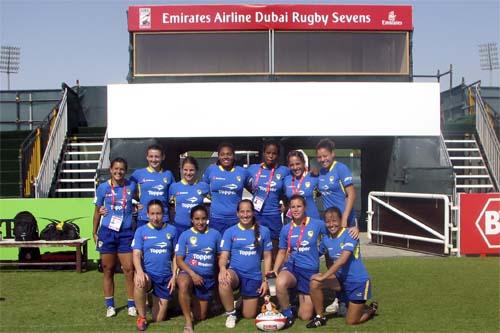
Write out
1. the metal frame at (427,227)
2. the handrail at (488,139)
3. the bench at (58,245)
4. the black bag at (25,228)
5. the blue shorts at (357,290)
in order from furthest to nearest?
the handrail at (488,139)
the metal frame at (427,227)
the black bag at (25,228)
the bench at (58,245)
the blue shorts at (357,290)

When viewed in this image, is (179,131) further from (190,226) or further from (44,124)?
(190,226)

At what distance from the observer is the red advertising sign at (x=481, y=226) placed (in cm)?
1173

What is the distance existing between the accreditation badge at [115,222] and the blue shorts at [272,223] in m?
1.59

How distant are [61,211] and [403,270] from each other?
604 centimetres

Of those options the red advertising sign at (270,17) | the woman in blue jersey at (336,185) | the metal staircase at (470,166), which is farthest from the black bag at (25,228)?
the metal staircase at (470,166)

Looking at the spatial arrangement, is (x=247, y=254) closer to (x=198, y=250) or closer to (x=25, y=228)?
(x=198, y=250)

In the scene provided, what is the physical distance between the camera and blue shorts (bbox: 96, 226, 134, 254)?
24.1 feet

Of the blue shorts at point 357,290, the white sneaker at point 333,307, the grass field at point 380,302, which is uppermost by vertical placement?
the blue shorts at point 357,290

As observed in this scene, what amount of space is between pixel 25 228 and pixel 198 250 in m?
4.89

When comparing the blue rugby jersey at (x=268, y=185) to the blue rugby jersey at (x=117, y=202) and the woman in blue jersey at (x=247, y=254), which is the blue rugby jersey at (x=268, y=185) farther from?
the blue rugby jersey at (x=117, y=202)

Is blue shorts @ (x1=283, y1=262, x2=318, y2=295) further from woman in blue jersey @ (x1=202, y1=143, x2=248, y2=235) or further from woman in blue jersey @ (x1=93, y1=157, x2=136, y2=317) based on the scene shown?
woman in blue jersey @ (x1=93, y1=157, x2=136, y2=317)

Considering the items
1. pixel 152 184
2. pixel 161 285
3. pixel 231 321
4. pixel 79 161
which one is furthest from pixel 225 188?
pixel 79 161

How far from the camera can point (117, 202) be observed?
7.42 metres

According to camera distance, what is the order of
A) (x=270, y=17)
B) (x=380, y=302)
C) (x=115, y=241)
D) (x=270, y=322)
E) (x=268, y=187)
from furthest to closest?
(x=270, y=17) → (x=380, y=302) → (x=268, y=187) → (x=115, y=241) → (x=270, y=322)
